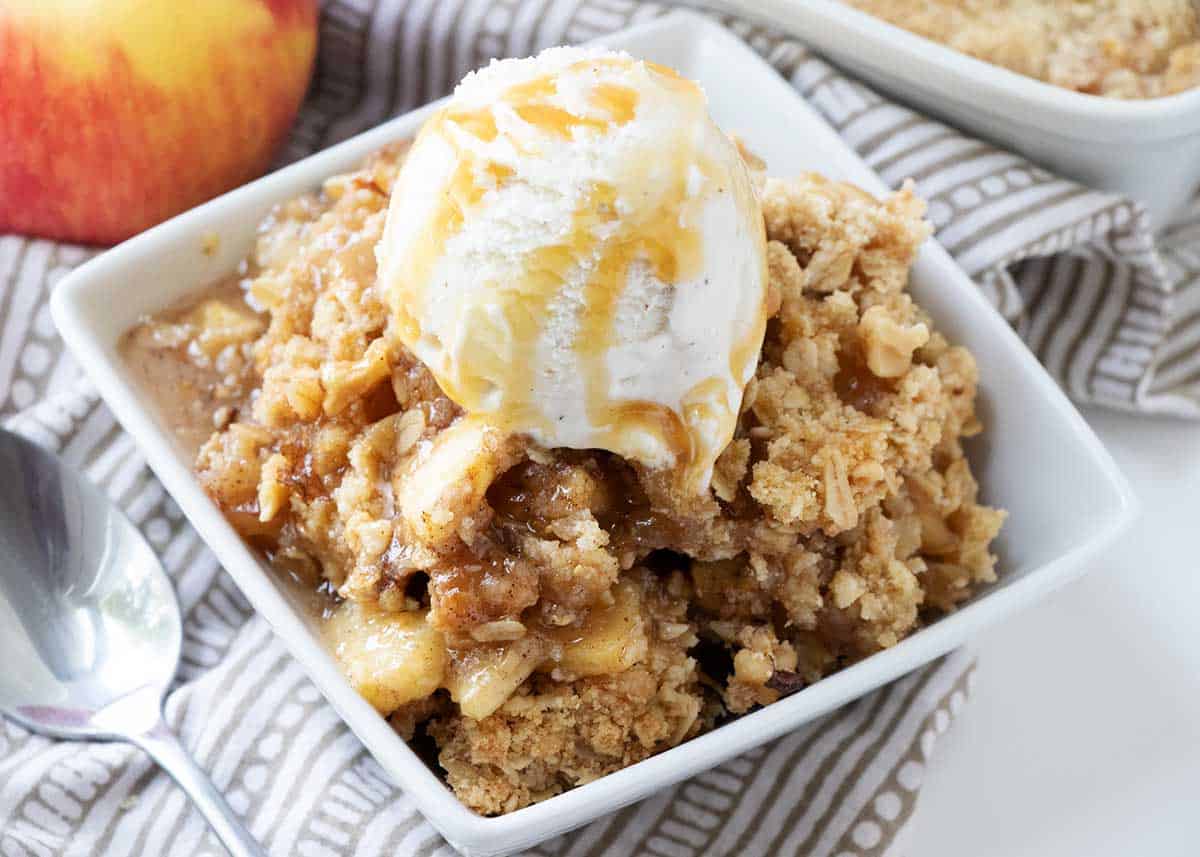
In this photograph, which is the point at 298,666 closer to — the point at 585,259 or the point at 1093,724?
the point at 585,259

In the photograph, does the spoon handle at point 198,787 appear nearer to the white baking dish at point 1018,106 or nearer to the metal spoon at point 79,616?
the metal spoon at point 79,616

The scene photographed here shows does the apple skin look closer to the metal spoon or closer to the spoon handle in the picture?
the metal spoon

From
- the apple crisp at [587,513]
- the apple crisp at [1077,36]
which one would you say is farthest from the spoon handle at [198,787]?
the apple crisp at [1077,36]

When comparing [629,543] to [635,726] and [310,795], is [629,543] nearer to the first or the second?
[635,726]

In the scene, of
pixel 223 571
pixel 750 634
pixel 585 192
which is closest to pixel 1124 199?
pixel 750 634

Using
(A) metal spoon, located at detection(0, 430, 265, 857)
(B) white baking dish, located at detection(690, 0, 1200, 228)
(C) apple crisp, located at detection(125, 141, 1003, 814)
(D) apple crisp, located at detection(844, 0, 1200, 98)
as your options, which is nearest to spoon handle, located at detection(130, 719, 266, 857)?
(A) metal spoon, located at detection(0, 430, 265, 857)
